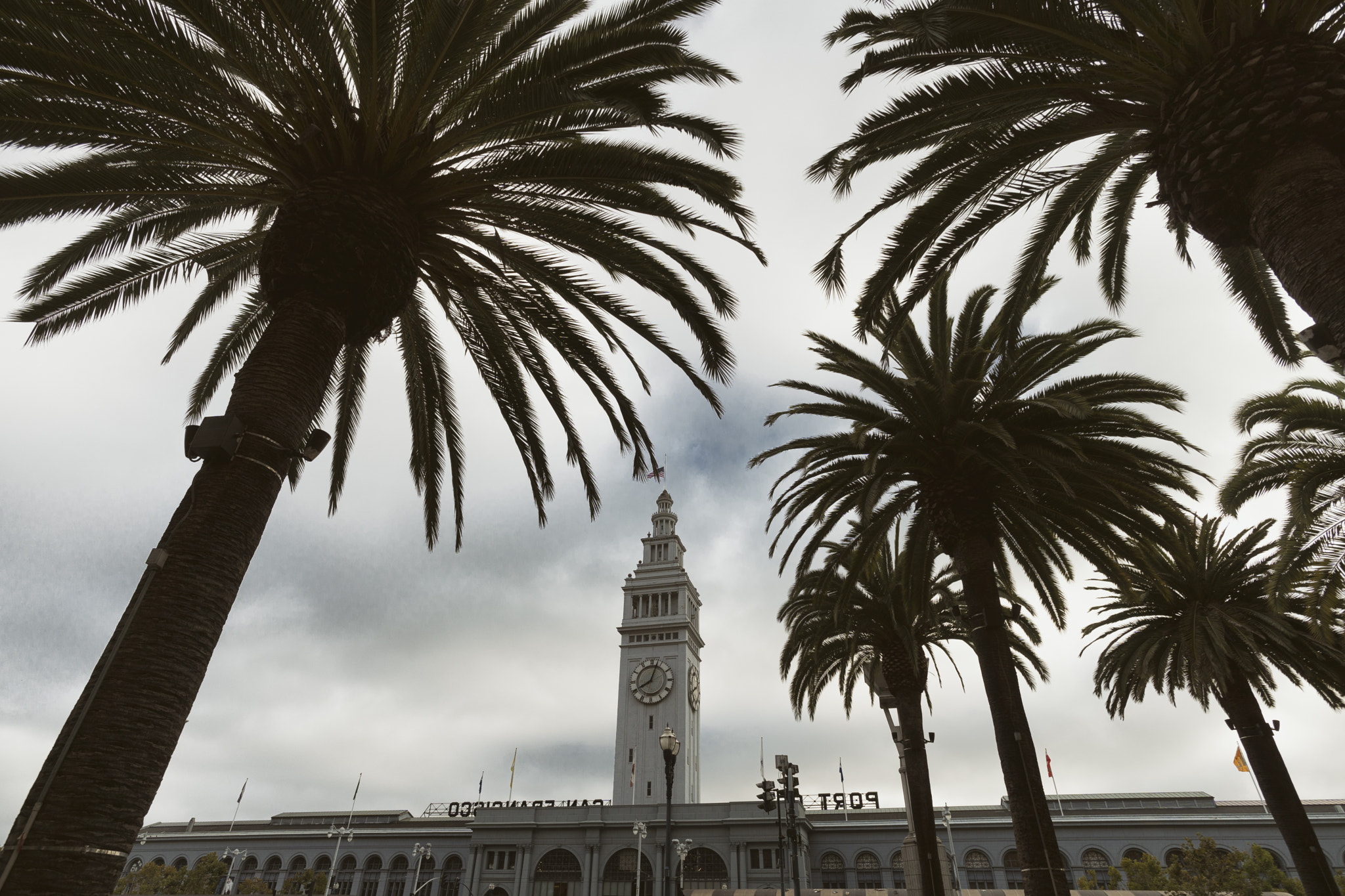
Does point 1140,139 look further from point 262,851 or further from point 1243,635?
point 262,851

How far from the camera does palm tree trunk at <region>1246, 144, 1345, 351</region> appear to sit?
5.95 meters

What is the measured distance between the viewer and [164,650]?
19.6 ft

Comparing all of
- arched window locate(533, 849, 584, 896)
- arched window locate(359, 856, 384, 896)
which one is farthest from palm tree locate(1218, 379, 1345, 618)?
arched window locate(359, 856, 384, 896)

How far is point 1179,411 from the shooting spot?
14758 millimetres

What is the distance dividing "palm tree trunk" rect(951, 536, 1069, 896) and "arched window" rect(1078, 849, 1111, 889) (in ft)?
155

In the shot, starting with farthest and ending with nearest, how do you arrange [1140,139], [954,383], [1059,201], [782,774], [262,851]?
1. [262,851]
2. [782,774]
3. [954,383]
4. [1059,201]
5. [1140,139]

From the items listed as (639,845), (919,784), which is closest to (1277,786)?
(919,784)

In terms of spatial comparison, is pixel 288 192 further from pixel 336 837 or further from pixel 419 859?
pixel 336 837

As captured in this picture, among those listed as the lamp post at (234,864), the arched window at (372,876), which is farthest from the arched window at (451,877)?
the lamp post at (234,864)

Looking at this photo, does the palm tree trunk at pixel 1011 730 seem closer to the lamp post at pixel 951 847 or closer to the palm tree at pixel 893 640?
the palm tree at pixel 893 640

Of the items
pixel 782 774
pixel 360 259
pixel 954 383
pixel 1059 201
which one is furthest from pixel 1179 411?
pixel 782 774

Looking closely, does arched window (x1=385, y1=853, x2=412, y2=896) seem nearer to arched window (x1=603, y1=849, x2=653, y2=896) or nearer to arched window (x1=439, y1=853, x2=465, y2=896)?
arched window (x1=439, y1=853, x2=465, y2=896)

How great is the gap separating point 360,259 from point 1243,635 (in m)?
23.8

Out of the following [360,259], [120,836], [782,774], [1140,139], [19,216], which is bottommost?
[120,836]
